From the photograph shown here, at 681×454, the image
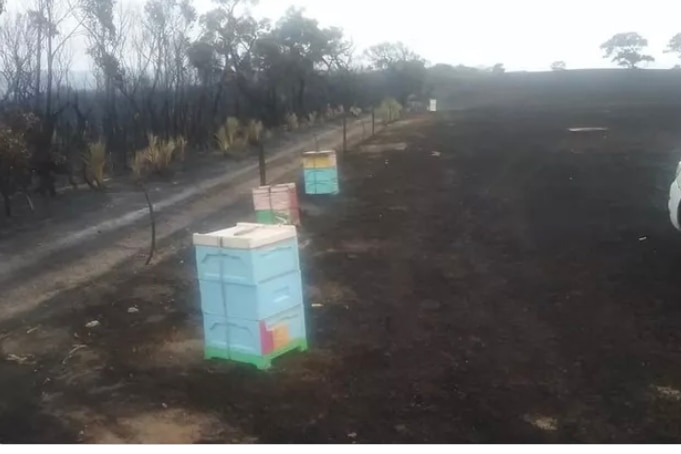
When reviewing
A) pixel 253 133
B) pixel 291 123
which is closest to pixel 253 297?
pixel 253 133

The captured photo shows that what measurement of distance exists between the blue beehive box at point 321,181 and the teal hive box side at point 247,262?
7.57 m

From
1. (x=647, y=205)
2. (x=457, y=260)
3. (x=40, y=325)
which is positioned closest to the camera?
(x=40, y=325)

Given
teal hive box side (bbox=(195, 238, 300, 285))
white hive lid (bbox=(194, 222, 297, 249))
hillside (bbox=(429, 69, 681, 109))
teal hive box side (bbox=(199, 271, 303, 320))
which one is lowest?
hillside (bbox=(429, 69, 681, 109))

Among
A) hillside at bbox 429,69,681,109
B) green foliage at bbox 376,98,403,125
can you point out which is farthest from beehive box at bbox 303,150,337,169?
hillside at bbox 429,69,681,109

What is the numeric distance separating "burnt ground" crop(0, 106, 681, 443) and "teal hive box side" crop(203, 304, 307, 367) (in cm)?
11

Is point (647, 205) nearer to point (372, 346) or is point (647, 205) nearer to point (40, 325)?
point (372, 346)

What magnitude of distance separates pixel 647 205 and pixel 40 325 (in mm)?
8477

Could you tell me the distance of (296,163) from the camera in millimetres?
18875

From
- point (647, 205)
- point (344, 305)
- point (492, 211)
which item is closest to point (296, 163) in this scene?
point (492, 211)

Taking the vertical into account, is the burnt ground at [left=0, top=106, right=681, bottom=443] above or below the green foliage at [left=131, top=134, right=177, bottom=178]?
below

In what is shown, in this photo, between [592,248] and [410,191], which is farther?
[410,191]

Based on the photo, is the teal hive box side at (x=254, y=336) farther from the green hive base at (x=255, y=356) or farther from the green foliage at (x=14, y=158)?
the green foliage at (x=14, y=158)

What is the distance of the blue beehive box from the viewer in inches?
521

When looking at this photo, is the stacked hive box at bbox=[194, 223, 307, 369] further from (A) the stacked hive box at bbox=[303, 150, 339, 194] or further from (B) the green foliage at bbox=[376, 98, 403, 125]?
(B) the green foliage at bbox=[376, 98, 403, 125]
